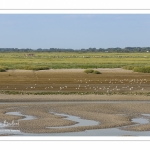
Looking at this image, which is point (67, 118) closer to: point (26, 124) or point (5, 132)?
point (26, 124)

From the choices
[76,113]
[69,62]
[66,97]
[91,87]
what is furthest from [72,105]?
[69,62]

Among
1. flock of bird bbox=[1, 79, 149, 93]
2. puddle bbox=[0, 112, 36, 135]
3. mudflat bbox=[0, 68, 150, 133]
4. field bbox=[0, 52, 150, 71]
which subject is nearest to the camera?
puddle bbox=[0, 112, 36, 135]

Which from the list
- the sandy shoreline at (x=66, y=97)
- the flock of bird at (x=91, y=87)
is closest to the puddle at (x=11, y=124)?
the sandy shoreline at (x=66, y=97)

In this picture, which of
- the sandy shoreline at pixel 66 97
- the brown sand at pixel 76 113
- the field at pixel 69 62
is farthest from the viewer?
the field at pixel 69 62

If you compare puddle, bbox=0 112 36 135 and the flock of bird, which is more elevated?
puddle, bbox=0 112 36 135

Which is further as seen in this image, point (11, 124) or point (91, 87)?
point (91, 87)

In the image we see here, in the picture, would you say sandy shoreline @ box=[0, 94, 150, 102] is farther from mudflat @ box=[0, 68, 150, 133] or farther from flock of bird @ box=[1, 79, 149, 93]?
flock of bird @ box=[1, 79, 149, 93]

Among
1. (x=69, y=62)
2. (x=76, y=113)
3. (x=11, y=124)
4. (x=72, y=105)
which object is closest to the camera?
(x=11, y=124)

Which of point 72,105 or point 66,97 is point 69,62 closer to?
point 66,97

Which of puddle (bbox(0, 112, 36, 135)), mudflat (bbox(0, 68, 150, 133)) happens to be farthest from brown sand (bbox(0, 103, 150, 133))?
puddle (bbox(0, 112, 36, 135))

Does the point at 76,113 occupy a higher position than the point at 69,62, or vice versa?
the point at 69,62

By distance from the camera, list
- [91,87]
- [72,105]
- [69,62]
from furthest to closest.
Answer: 1. [69,62]
2. [91,87]
3. [72,105]

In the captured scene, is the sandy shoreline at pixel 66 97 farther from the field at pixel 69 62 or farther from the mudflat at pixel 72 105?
the field at pixel 69 62
